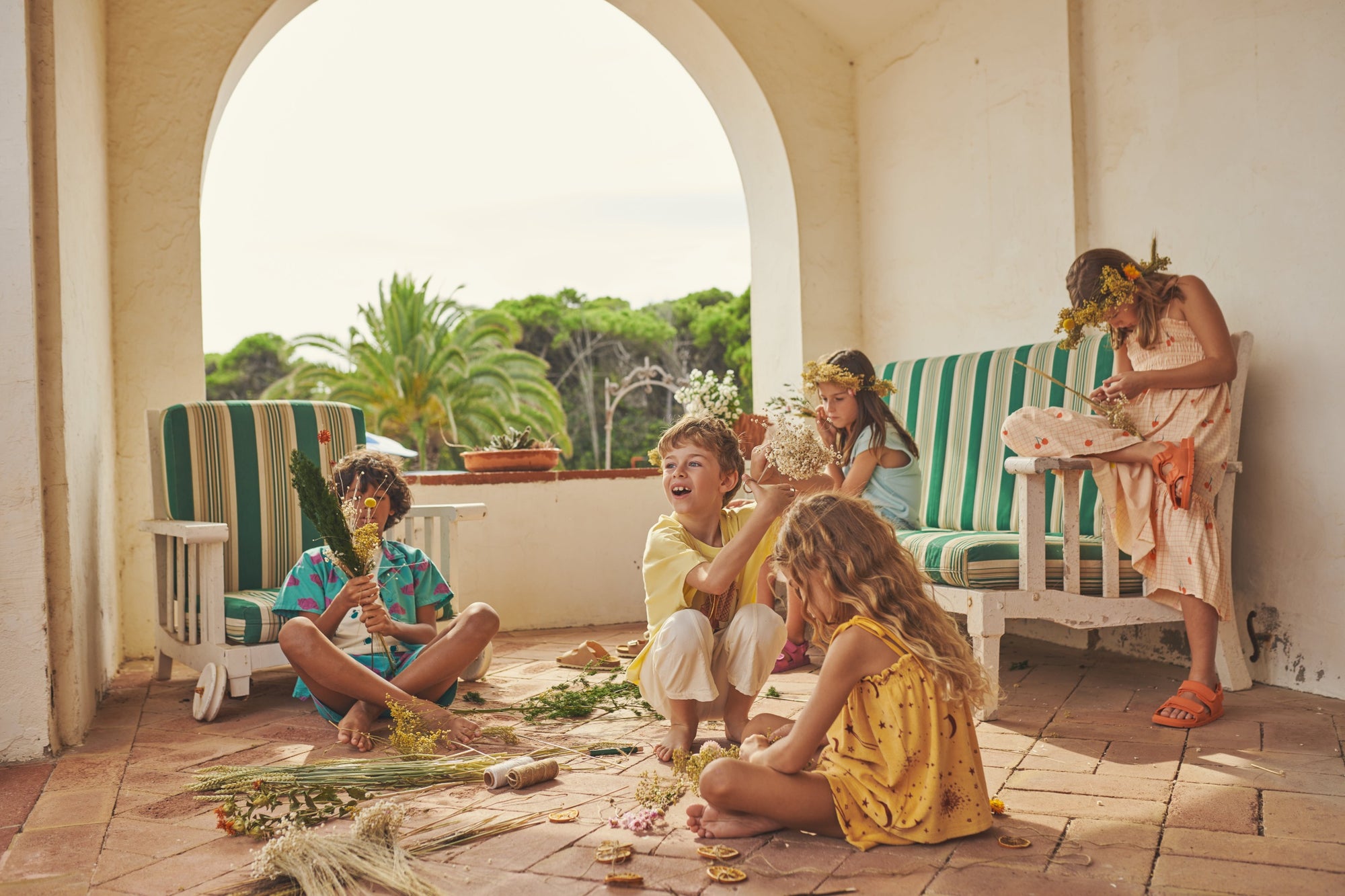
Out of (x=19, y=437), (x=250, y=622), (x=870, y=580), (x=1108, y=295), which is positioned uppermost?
(x=1108, y=295)

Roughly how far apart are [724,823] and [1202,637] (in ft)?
5.96

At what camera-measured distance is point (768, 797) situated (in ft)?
6.73

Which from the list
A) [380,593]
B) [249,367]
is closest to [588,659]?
[380,593]

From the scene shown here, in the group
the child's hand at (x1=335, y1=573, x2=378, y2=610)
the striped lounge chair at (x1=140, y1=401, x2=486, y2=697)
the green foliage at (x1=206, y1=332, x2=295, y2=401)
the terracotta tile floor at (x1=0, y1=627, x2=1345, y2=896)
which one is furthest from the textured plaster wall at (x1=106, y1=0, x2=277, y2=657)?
the green foliage at (x1=206, y1=332, x2=295, y2=401)

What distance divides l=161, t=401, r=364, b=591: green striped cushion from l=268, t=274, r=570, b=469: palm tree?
12.2m

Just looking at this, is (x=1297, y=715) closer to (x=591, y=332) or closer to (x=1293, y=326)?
(x=1293, y=326)

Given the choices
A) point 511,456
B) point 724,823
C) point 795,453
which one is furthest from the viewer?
point 511,456

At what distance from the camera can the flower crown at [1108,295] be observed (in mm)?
3279

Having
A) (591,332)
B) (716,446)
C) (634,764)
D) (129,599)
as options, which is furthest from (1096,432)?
(591,332)

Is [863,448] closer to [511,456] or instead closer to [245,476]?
[511,456]

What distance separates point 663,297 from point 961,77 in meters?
25.3

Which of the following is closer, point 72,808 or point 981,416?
point 72,808

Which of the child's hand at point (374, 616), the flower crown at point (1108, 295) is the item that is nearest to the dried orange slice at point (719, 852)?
the child's hand at point (374, 616)

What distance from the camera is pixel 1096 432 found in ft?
10.7
